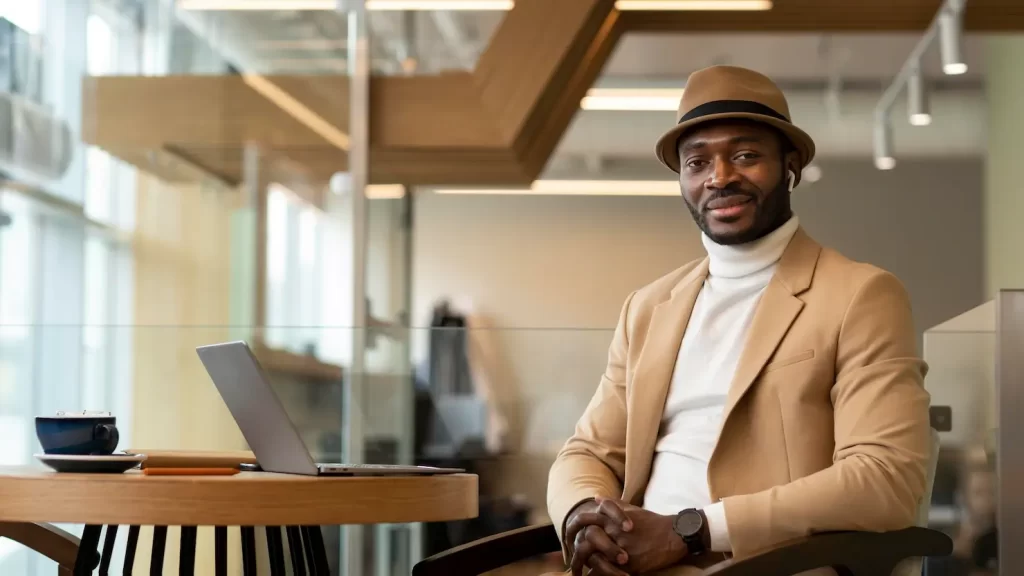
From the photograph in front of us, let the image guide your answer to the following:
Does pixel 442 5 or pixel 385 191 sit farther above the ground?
pixel 442 5

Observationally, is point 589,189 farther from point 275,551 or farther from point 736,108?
point 275,551

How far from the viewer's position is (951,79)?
827 centimetres

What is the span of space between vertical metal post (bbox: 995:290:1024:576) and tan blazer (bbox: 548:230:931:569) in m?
0.64

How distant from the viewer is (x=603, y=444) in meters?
2.10

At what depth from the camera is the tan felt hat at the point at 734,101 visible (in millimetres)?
1983

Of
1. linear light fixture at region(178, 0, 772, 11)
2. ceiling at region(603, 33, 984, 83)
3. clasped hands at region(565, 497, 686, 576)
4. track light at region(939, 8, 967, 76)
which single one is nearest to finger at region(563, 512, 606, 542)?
clasped hands at region(565, 497, 686, 576)

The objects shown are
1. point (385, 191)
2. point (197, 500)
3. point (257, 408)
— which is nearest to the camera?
point (197, 500)

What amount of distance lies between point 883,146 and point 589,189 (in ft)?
6.05

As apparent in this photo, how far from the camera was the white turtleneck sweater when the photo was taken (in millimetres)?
1963

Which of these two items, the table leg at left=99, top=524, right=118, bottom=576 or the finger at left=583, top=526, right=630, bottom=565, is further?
the table leg at left=99, top=524, right=118, bottom=576

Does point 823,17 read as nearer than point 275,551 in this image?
No

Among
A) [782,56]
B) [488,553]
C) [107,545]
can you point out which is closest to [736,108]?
[488,553]

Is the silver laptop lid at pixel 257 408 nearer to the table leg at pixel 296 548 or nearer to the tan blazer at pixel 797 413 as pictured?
the table leg at pixel 296 548

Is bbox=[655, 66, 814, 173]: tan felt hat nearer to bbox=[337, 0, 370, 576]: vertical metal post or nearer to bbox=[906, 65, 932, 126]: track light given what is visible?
bbox=[337, 0, 370, 576]: vertical metal post
